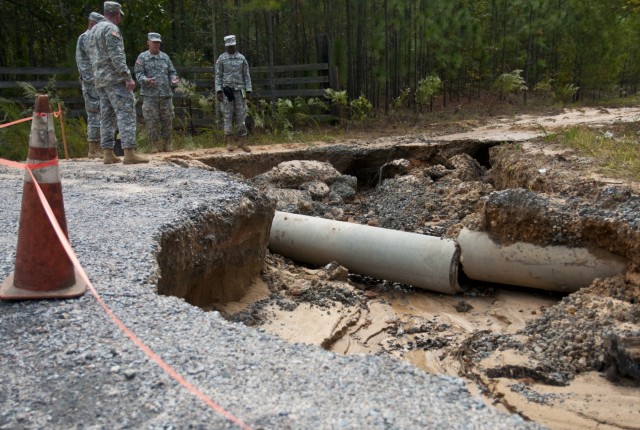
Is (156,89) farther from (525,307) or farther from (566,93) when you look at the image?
(566,93)

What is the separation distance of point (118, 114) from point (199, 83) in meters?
5.58

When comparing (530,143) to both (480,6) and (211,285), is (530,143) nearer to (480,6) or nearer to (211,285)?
(211,285)

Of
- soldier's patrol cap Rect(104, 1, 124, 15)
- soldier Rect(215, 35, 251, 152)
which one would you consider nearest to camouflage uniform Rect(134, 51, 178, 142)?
soldier Rect(215, 35, 251, 152)

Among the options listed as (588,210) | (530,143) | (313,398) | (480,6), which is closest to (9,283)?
(313,398)

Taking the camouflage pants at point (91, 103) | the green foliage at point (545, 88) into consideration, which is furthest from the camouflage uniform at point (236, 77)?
the green foliage at point (545, 88)

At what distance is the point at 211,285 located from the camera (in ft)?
19.1

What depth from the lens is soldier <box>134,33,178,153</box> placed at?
1062cm

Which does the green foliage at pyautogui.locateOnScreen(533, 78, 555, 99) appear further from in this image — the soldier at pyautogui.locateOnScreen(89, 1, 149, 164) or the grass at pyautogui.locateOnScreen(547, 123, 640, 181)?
the soldier at pyautogui.locateOnScreen(89, 1, 149, 164)

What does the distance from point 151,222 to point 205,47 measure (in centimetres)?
1277

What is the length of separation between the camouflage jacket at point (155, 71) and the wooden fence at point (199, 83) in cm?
290

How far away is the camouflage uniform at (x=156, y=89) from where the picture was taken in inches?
424

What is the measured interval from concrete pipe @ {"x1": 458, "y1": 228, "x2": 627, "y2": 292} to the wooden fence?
869 cm

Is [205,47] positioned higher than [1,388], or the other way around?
[205,47]

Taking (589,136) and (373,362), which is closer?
(373,362)
